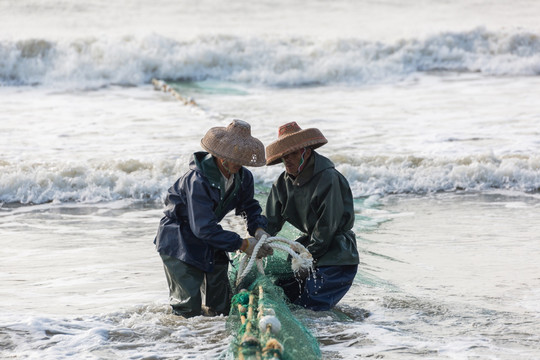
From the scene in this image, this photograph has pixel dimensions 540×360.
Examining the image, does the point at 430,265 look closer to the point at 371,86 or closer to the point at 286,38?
the point at 371,86

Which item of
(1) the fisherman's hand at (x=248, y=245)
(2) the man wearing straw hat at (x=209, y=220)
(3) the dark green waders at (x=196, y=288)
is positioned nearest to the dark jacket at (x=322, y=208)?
(2) the man wearing straw hat at (x=209, y=220)

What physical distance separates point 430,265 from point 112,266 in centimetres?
263

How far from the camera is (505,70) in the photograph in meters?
19.7

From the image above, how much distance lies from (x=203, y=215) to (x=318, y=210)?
825 mm

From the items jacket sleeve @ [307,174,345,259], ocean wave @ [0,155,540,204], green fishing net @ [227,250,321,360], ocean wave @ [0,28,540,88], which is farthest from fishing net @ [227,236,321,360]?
ocean wave @ [0,28,540,88]

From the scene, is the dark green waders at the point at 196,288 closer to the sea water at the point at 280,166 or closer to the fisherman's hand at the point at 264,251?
the sea water at the point at 280,166

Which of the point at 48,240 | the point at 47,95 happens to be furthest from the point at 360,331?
the point at 47,95

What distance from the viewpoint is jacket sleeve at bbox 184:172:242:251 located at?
446 cm

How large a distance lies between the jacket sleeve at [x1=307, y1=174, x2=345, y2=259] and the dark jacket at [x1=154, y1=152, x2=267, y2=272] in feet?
1.24

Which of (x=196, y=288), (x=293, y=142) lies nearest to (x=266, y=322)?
(x=196, y=288)

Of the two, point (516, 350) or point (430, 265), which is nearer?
point (516, 350)

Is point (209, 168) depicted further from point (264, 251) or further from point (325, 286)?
point (325, 286)

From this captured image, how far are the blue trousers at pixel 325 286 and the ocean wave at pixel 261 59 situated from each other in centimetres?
1428

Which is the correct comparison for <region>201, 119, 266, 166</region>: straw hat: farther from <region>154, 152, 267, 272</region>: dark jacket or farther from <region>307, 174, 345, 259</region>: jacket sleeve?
<region>307, 174, 345, 259</region>: jacket sleeve
